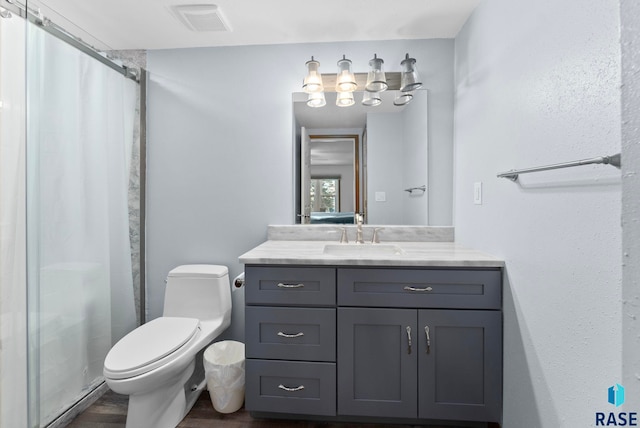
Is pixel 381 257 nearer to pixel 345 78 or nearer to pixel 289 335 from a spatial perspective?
pixel 289 335

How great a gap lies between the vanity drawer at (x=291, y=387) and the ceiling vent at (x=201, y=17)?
1869 mm

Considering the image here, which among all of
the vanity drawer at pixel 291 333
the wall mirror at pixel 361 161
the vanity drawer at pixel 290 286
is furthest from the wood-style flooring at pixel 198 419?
the wall mirror at pixel 361 161

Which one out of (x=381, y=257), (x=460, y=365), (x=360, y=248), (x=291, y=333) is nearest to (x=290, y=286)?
(x=291, y=333)

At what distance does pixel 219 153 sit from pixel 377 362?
1.60 m

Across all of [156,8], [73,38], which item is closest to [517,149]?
[156,8]

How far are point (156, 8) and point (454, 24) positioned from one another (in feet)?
5.62

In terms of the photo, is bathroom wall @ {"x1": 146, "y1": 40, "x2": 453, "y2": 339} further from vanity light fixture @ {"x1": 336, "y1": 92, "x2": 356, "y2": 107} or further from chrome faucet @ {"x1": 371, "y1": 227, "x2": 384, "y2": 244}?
chrome faucet @ {"x1": 371, "y1": 227, "x2": 384, "y2": 244}

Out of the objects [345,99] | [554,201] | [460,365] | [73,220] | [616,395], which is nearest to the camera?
[616,395]

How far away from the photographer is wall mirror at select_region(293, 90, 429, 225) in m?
2.00

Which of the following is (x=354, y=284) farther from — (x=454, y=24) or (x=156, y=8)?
(x=156, y=8)

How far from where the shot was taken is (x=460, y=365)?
1.39m

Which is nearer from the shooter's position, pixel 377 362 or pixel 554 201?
pixel 554 201

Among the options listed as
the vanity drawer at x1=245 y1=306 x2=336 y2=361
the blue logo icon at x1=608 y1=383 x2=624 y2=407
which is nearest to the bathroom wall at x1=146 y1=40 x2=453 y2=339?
the vanity drawer at x1=245 y1=306 x2=336 y2=361

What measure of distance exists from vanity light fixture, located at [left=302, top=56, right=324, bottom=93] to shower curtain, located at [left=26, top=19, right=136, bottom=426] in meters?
1.16
